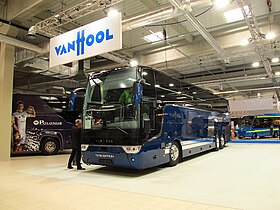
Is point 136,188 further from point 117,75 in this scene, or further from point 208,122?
point 208,122

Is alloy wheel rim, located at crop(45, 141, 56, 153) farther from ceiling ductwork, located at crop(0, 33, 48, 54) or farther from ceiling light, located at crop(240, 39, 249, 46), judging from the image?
ceiling light, located at crop(240, 39, 249, 46)

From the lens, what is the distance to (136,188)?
16.1 feet

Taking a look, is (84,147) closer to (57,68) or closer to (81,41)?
(81,41)

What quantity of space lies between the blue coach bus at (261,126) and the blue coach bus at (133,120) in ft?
52.4

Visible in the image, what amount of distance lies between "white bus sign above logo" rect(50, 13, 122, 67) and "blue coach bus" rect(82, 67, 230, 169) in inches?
34.8

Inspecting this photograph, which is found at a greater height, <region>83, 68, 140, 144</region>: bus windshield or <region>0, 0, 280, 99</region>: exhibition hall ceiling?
<region>0, 0, 280, 99</region>: exhibition hall ceiling

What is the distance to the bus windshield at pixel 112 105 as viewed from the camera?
5.98 m

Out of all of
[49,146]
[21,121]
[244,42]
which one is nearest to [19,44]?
[21,121]

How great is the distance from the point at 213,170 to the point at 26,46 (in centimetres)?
853

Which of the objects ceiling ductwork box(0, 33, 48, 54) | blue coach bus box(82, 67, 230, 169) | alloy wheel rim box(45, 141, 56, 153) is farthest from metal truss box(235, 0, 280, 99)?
alloy wheel rim box(45, 141, 56, 153)

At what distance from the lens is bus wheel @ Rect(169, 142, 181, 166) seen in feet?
24.3

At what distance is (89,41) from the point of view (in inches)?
247

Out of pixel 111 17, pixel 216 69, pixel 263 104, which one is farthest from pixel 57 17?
pixel 263 104

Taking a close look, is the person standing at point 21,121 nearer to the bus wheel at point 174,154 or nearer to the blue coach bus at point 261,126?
the bus wheel at point 174,154
